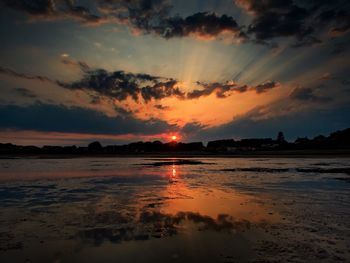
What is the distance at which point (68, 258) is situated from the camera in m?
7.34

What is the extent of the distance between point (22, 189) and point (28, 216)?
352 inches

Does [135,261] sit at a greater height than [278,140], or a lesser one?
lesser

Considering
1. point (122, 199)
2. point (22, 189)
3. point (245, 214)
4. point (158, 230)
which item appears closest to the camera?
point (158, 230)

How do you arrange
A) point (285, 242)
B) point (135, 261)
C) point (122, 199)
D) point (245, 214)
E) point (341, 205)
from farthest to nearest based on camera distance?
point (122, 199)
point (341, 205)
point (245, 214)
point (285, 242)
point (135, 261)

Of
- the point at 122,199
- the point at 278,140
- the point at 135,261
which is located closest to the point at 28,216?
the point at 122,199

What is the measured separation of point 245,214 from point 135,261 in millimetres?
6280

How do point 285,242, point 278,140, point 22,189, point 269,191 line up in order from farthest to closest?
point 278,140 < point 22,189 < point 269,191 < point 285,242

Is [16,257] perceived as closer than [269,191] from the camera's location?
Yes

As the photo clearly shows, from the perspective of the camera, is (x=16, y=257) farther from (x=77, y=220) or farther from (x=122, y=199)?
(x=122, y=199)

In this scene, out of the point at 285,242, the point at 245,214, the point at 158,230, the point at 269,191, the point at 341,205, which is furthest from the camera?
the point at 269,191

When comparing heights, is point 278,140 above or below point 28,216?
above

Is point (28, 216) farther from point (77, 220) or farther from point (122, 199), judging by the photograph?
point (122, 199)

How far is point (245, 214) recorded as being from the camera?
12.1 metres

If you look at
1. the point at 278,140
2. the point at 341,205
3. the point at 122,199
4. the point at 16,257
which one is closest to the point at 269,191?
the point at 341,205
